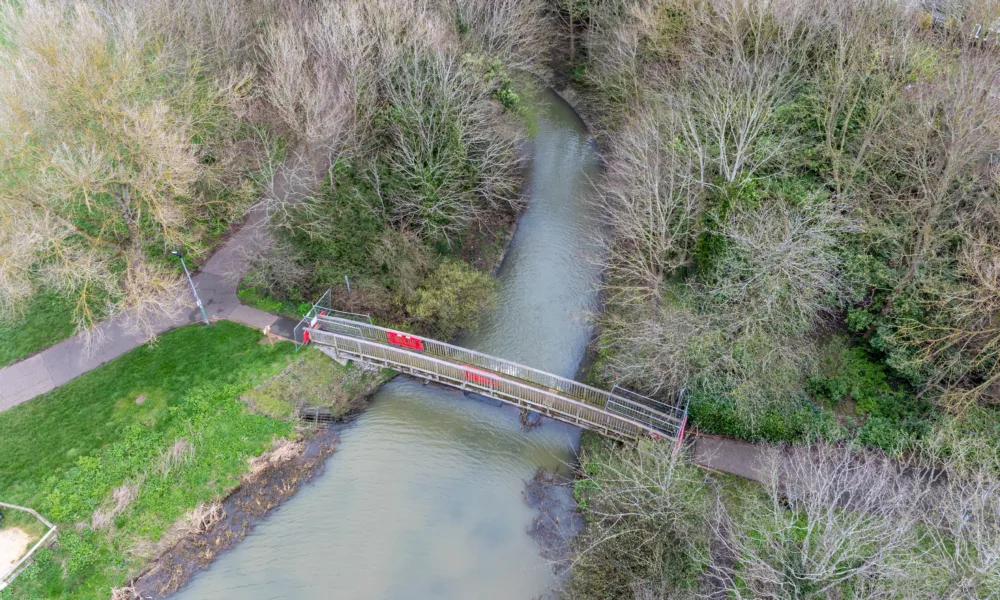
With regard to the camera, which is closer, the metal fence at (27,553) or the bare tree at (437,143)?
the metal fence at (27,553)

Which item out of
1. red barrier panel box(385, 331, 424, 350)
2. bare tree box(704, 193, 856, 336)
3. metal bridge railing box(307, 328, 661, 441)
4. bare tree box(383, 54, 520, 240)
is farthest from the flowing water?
bare tree box(704, 193, 856, 336)

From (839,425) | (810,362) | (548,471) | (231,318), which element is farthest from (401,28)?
(839,425)

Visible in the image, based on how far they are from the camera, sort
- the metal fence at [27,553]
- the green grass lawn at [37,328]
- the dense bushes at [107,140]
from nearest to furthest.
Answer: the metal fence at [27,553] < the dense bushes at [107,140] < the green grass lawn at [37,328]

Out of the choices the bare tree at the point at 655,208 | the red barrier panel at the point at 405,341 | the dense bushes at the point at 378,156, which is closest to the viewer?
the bare tree at the point at 655,208

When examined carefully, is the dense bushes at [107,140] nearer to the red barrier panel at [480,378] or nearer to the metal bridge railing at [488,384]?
the metal bridge railing at [488,384]

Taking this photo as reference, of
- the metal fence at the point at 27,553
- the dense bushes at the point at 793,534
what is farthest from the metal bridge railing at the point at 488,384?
the metal fence at the point at 27,553

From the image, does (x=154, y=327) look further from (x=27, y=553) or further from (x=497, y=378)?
(x=497, y=378)
